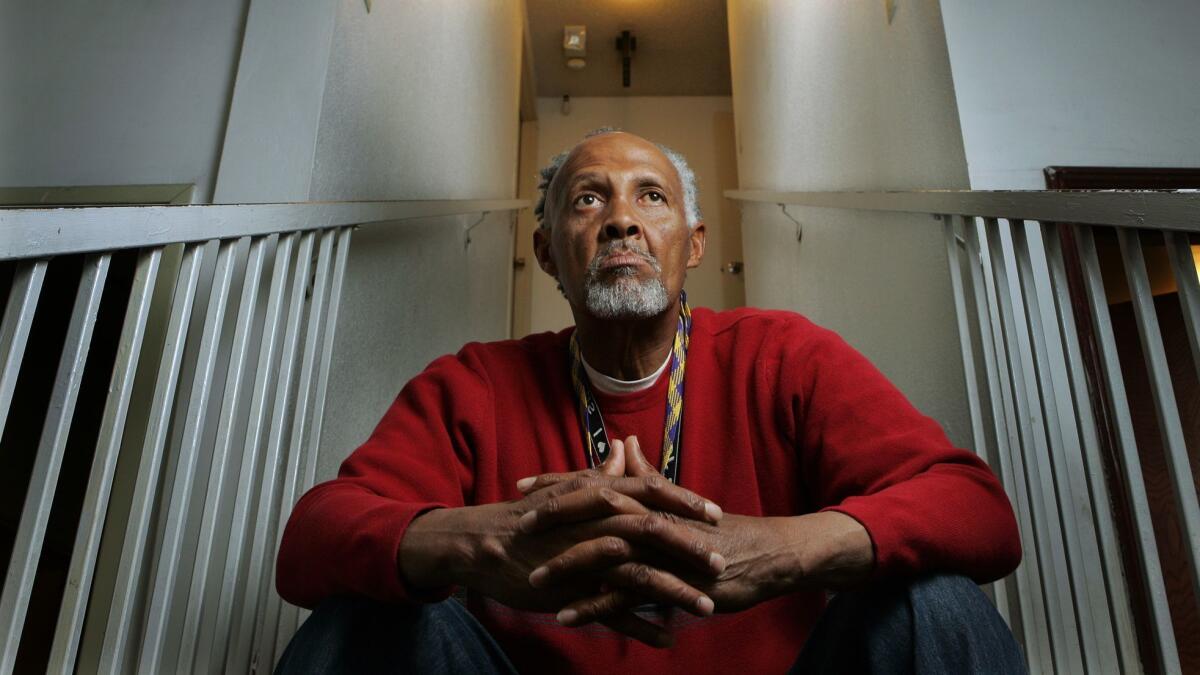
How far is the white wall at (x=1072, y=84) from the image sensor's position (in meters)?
1.68

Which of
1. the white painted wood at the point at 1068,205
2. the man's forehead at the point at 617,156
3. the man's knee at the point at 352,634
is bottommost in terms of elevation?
the man's knee at the point at 352,634

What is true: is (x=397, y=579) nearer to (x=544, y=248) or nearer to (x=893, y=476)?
(x=893, y=476)

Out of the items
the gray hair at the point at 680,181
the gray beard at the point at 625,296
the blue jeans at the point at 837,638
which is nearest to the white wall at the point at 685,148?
the gray hair at the point at 680,181

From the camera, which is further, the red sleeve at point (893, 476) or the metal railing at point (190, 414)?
the red sleeve at point (893, 476)

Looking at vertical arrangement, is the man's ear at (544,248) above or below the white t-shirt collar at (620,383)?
above

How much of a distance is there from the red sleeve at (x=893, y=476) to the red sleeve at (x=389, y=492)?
56cm

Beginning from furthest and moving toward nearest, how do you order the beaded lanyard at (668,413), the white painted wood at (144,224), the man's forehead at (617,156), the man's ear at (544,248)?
the man's ear at (544,248) < the man's forehead at (617,156) < the beaded lanyard at (668,413) < the white painted wood at (144,224)

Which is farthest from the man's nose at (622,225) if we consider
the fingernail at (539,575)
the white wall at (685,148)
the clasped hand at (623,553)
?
the white wall at (685,148)

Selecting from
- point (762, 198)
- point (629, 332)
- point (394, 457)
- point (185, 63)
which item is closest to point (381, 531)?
point (394, 457)

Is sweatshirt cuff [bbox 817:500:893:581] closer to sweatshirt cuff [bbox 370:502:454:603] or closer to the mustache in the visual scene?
sweatshirt cuff [bbox 370:502:454:603]

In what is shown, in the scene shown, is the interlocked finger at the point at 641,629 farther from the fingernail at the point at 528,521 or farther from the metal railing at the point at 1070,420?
the metal railing at the point at 1070,420

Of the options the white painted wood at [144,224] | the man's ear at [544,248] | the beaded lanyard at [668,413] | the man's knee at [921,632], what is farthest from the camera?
the man's ear at [544,248]

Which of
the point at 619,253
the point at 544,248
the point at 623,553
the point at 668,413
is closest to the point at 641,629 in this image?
the point at 623,553

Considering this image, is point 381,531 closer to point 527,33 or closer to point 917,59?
point 917,59
